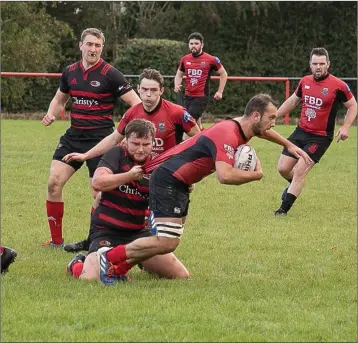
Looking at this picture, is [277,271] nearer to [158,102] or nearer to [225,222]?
[158,102]

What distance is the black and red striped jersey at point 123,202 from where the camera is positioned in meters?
7.07

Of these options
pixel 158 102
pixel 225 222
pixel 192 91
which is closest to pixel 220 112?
pixel 192 91

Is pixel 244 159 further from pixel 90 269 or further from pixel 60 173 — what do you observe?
pixel 60 173

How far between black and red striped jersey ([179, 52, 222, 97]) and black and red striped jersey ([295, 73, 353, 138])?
20.0 ft

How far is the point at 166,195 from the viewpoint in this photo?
21.8 ft

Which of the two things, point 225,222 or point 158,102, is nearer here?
point 158,102

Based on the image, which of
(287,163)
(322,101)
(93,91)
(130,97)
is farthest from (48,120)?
(322,101)

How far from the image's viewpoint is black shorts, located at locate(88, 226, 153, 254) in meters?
7.19

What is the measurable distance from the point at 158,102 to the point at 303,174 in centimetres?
371

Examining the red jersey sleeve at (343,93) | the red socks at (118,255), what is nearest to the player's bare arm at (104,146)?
the red socks at (118,255)

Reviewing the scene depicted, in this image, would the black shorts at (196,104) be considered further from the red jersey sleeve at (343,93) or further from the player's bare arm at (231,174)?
the player's bare arm at (231,174)

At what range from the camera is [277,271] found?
7453mm

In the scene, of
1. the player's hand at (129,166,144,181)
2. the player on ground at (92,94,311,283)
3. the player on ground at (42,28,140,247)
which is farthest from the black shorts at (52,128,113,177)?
the player's hand at (129,166,144,181)

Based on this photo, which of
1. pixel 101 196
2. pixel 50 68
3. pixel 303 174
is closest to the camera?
pixel 101 196
